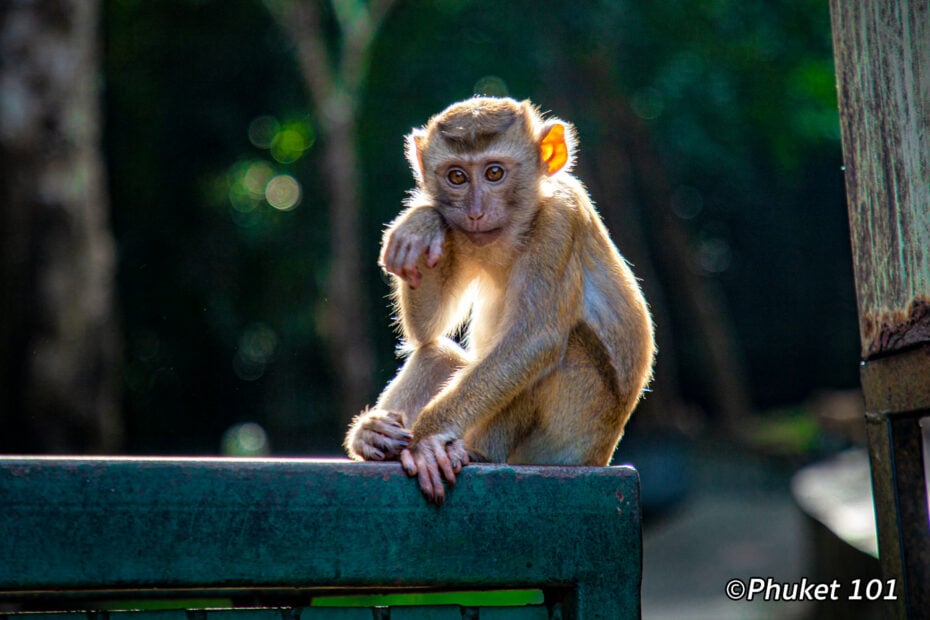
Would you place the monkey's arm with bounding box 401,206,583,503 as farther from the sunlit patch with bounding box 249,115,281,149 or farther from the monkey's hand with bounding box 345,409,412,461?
the sunlit patch with bounding box 249,115,281,149

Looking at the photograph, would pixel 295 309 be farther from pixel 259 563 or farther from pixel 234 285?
pixel 259 563

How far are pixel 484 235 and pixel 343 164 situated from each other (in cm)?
815

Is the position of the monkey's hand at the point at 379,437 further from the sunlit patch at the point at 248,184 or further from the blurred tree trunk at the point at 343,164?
the sunlit patch at the point at 248,184

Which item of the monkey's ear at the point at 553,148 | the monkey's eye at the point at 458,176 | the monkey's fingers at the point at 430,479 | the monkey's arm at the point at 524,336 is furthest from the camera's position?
the monkey's ear at the point at 553,148

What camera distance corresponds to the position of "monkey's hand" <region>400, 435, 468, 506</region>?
2955 mm

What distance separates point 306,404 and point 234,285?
2495 mm

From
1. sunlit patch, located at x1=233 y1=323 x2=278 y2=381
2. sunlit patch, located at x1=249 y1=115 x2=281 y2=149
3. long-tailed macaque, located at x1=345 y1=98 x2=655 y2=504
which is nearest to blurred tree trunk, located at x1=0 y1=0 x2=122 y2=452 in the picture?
long-tailed macaque, located at x1=345 y1=98 x2=655 y2=504

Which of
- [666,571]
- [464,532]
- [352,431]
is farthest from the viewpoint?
[666,571]

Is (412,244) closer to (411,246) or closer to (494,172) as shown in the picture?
(411,246)

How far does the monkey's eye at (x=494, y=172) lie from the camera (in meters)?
4.47

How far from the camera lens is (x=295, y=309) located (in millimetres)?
16250

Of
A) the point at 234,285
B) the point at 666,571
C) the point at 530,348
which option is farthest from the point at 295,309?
the point at 530,348

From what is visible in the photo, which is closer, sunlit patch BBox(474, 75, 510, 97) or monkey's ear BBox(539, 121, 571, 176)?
monkey's ear BBox(539, 121, 571, 176)

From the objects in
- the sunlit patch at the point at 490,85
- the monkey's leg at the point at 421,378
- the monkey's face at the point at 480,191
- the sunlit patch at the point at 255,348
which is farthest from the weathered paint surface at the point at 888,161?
the sunlit patch at the point at 255,348
